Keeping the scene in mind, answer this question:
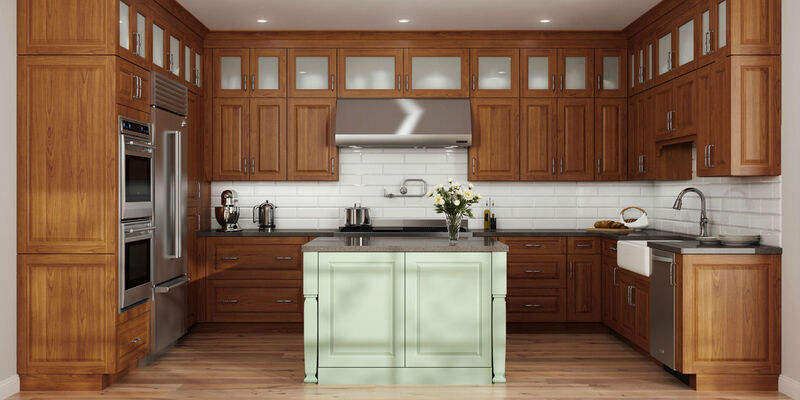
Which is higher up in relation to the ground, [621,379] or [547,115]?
[547,115]

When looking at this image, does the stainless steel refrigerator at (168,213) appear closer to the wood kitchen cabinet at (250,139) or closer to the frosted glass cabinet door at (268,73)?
the wood kitchen cabinet at (250,139)

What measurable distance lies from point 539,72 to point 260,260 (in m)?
3.13

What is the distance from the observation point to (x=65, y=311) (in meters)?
3.96

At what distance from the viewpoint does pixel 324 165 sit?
234 inches

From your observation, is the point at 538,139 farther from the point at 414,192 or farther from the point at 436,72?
the point at 414,192

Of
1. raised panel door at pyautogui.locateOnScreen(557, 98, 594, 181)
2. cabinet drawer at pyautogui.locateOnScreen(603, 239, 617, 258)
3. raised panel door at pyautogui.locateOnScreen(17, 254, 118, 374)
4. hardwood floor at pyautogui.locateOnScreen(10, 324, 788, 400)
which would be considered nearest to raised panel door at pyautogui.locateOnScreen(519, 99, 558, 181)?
raised panel door at pyautogui.locateOnScreen(557, 98, 594, 181)

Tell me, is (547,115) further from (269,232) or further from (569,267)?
(269,232)

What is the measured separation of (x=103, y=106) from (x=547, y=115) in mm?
3817

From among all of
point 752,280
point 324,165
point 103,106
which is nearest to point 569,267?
point 752,280

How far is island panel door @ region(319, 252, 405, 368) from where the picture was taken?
4012 mm

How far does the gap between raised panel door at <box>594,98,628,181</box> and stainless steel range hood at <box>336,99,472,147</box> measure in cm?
125

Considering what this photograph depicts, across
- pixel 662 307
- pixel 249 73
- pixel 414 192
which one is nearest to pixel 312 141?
pixel 249 73

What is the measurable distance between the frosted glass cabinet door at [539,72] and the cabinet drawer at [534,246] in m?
1.38

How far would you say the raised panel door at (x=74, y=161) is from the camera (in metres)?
3.95
